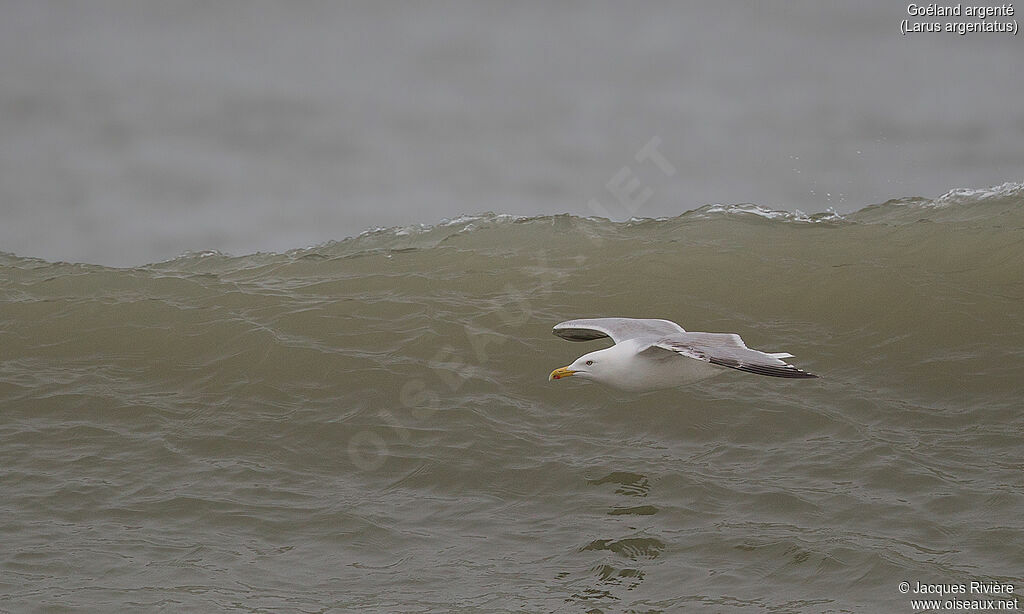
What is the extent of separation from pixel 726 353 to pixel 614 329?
64.2 inches

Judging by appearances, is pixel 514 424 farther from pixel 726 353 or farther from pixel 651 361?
pixel 726 353

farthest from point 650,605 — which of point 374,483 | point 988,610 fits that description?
point 374,483

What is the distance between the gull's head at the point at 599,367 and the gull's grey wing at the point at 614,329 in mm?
324

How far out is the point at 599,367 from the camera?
699 cm

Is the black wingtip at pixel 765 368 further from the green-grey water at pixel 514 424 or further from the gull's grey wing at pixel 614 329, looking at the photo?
the gull's grey wing at pixel 614 329

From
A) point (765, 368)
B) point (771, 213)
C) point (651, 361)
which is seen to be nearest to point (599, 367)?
point (651, 361)

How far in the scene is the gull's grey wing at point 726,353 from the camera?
555 centimetres

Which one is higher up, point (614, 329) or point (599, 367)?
point (614, 329)

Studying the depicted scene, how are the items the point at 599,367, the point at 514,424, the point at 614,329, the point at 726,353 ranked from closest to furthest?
the point at 726,353
the point at 599,367
the point at 614,329
the point at 514,424

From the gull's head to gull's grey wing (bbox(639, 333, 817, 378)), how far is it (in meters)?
0.18

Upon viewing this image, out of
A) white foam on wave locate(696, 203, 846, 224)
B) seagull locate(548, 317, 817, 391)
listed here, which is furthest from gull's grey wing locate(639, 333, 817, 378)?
white foam on wave locate(696, 203, 846, 224)

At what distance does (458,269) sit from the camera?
1209 cm

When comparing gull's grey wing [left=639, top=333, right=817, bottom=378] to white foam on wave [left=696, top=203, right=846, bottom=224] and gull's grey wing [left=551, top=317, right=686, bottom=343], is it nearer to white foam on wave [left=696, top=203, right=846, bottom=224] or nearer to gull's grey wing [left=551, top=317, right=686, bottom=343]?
gull's grey wing [left=551, top=317, right=686, bottom=343]

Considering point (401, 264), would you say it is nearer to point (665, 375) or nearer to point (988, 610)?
point (665, 375)
